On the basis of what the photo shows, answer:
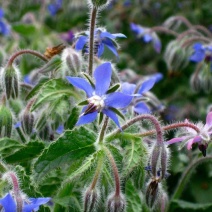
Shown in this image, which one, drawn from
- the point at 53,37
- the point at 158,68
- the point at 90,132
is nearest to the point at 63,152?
the point at 90,132

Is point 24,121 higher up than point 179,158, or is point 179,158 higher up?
point 24,121

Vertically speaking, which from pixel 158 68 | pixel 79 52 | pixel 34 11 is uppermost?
pixel 79 52

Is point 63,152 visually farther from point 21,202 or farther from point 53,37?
point 53,37

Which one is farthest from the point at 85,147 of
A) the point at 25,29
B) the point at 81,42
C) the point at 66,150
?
the point at 25,29

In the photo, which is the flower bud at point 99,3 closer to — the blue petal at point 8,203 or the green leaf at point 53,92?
the green leaf at point 53,92

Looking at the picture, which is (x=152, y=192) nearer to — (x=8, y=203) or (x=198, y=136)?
(x=198, y=136)

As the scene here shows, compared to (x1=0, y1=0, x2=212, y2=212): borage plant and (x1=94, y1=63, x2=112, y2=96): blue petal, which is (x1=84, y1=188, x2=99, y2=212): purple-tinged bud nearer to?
(x1=0, y1=0, x2=212, y2=212): borage plant

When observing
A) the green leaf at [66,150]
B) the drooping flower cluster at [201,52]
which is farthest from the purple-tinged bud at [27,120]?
the drooping flower cluster at [201,52]
